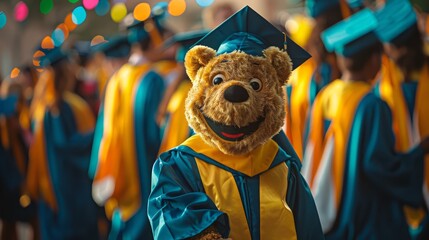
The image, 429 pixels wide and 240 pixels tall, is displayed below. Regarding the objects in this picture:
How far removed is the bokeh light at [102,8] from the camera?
1891 centimetres

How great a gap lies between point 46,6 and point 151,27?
29.3 feet

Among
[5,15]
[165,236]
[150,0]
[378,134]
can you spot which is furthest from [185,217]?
[150,0]

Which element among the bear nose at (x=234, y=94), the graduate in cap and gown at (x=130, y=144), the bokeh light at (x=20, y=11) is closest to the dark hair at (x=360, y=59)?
the graduate in cap and gown at (x=130, y=144)

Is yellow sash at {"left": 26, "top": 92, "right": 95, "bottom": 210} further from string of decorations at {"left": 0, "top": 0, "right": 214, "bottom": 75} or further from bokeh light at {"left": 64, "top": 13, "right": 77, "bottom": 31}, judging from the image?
bokeh light at {"left": 64, "top": 13, "right": 77, "bottom": 31}

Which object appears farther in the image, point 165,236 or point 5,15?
point 5,15

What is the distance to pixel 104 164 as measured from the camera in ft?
27.2

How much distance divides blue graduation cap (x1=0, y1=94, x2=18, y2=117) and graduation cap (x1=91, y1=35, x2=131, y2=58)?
102 cm

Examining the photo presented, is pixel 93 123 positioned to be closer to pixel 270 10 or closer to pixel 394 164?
pixel 394 164

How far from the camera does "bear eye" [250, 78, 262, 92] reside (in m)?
4.31

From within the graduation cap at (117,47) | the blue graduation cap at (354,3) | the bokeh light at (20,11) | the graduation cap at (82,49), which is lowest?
the blue graduation cap at (354,3)

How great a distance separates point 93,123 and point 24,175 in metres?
0.83

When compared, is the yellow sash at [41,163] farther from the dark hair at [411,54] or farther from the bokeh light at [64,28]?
the bokeh light at [64,28]

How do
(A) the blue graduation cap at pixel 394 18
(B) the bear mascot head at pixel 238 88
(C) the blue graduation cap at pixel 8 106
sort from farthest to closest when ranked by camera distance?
(C) the blue graduation cap at pixel 8 106 < (A) the blue graduation cap at pixel 394 18 < (B) the bear mascot head at pixel 238 88

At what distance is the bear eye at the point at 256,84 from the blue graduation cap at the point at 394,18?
302 cm
